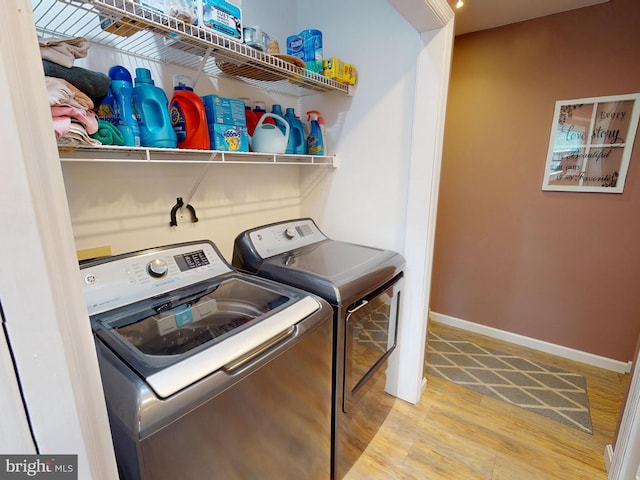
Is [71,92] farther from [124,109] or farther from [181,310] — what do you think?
[181,310]

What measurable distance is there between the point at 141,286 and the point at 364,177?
4.30 ft

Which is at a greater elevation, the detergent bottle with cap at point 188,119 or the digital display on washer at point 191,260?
the detergent bottle with cap at point 188,119

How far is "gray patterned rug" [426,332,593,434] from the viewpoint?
1.86 meters

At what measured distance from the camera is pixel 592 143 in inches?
80.4

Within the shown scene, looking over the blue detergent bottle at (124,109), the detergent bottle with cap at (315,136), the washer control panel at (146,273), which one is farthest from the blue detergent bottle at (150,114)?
the detergent bottle with cap at (315,136)

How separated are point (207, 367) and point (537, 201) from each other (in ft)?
8.14

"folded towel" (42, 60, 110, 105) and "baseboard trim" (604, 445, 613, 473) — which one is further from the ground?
"folded towel" (42, 60, 110, 105)

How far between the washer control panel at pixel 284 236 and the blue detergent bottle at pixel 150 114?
0.62 metres

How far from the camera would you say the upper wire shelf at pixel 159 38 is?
3.05 feet

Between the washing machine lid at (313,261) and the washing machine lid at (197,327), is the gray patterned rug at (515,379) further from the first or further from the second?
the washing machine lid at (197,327)

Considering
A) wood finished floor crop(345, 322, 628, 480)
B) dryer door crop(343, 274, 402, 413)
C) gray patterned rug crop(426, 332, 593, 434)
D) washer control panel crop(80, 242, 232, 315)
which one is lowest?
wood finished floor crop(345, 322, 628, 480)

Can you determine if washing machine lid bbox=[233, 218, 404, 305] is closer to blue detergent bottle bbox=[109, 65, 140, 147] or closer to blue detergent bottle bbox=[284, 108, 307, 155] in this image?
blue detergent bottle bbox=[284, 108, 307, 155]

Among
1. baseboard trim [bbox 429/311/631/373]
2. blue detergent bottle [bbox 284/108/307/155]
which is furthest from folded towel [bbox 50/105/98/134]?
baseboard trim [bbox 429/311/631/373]

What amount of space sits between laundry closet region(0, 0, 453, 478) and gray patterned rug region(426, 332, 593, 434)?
20.1 inches
